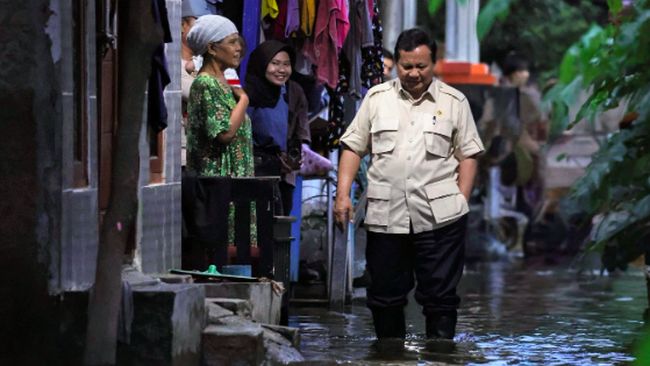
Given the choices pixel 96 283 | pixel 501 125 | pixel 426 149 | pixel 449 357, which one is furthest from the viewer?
pixel 501 125

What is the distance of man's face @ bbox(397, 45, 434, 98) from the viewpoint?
31.0 feet

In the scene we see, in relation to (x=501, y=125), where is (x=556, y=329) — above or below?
below

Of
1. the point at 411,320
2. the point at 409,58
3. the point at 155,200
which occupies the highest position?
the point at 409,58

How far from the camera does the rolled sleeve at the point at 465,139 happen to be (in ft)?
31.4

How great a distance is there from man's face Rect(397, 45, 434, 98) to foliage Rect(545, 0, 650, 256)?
994 mm

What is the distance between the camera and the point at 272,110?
11570 millimetres

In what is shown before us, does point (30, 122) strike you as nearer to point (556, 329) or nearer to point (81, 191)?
point (81, 191)

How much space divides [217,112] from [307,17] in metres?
2.91

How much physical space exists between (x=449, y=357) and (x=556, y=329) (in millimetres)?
2495

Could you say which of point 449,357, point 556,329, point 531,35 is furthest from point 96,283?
point 531,35

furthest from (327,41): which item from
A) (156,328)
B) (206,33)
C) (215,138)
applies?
(156,328)

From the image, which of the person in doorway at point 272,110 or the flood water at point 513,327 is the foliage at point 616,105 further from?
the person in doorway at point 272,110

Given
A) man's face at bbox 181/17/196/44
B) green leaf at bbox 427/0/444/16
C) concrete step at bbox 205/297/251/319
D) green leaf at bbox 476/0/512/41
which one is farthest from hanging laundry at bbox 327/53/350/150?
green leaf at bbox 476/0/512/41

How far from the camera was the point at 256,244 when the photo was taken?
10.1 meters
